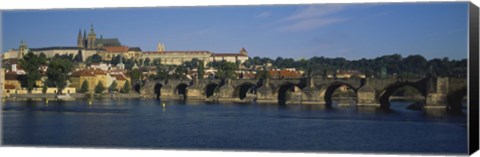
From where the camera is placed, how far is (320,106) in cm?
2400

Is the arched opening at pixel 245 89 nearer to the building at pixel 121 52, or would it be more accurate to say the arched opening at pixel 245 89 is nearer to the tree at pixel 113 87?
the tree at pixel 113 87

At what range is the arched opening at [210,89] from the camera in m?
26.9

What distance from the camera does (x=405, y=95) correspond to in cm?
2280

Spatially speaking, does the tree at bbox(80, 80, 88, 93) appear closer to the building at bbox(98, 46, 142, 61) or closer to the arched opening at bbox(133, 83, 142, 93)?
the building at bbox(98, 46, 142, 61)

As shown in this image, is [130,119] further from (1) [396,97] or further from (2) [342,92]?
(2) [342,92]

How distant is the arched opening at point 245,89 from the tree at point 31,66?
677 centimetres

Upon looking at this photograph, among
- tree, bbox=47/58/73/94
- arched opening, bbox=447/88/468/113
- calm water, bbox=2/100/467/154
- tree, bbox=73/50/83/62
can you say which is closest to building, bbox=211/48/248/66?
calm water, bbox=2/100/467/154

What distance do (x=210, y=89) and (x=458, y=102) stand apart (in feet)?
52.5

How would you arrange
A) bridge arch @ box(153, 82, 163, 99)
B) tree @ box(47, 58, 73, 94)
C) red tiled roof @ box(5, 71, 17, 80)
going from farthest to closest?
bridge arch @ box(153, 82, 163, 99) < tree @ box(47, 58, 73, 94) < red tiled roof @ box(5, 71, 17, 80)

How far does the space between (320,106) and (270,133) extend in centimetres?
939

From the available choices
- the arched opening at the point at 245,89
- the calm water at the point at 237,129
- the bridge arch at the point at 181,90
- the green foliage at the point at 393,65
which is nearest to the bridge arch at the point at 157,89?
the bridge arch at the point at 181,90

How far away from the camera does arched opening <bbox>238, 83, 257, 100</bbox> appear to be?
2761 cm

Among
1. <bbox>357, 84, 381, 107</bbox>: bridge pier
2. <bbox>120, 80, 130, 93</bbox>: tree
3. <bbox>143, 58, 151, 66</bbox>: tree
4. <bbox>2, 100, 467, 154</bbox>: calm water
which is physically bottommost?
<bbox>2, 100, 467, 154</bbox>: calm water

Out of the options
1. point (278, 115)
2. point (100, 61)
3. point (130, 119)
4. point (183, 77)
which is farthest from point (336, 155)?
point (183, 77)
